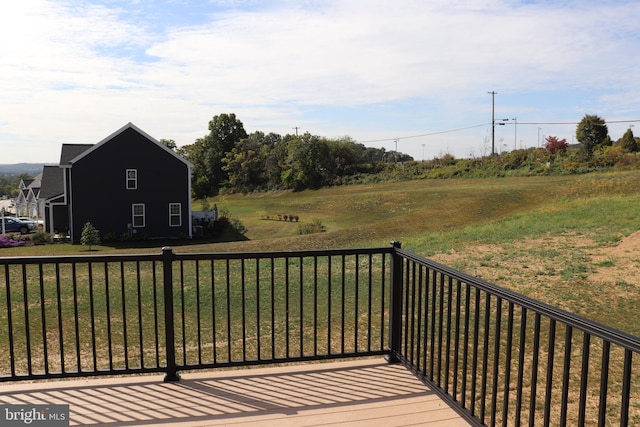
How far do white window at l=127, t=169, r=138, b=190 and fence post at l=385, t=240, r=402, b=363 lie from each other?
77.8ft

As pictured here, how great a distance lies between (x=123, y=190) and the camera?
2478cm

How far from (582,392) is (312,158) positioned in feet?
147

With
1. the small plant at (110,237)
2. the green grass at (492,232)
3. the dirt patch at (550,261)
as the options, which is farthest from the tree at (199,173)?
the dirt patch at (550,261)

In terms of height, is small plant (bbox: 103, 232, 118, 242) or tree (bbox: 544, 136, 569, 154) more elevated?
tree (bbox: 544, 136, 569, 154)

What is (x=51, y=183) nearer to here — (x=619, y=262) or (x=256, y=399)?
(x=619, y=262)

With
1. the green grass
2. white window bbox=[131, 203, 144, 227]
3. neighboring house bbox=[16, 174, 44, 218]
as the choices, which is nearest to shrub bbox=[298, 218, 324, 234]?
the green grass

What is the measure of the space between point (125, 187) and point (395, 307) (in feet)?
77.9

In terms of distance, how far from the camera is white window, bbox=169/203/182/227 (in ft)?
84.3

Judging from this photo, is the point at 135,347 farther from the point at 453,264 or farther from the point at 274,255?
the point at 453,264

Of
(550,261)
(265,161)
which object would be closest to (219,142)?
(265,161)

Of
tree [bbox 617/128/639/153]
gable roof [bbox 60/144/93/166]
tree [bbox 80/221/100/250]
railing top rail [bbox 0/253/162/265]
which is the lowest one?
tree [bbox 80/221/100/250]

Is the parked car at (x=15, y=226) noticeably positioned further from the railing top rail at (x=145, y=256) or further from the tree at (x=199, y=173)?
the railing top rail at (x=145, y=256)

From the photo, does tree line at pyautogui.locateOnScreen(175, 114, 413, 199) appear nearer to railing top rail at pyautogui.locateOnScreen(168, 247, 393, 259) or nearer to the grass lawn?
the grass lawn

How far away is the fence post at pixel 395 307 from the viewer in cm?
364
